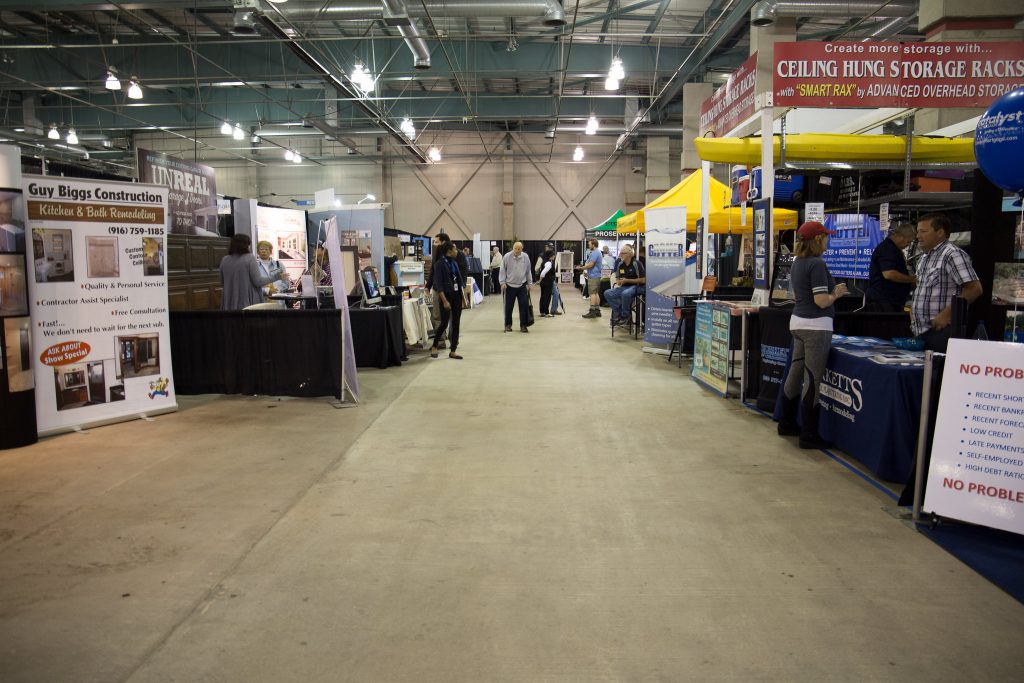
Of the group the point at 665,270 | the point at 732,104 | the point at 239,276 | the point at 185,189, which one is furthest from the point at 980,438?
the point at 185,189

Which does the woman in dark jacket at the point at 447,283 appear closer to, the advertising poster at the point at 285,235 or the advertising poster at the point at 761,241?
the advertising poster at the point at 285,235

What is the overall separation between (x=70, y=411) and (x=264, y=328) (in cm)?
176

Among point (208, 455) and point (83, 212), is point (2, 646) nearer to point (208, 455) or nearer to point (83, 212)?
point (208, 455)

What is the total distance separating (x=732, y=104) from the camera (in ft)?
22.9

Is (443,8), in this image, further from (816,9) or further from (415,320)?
(816,9)

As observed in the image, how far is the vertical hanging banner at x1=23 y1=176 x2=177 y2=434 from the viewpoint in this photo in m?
5.02

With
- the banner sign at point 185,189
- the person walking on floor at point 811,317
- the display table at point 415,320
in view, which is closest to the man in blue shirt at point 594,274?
the display table at point 415,320

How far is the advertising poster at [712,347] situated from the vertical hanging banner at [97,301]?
17.3 feet

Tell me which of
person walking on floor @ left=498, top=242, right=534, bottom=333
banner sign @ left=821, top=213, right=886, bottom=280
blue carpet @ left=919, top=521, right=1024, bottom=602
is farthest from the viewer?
person walking on floor @ left=498, top=242, right=534, bottom=333

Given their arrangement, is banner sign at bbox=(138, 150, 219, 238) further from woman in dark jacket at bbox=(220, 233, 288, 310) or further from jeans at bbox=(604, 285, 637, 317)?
jeans at bbox=(604, 285, 637, 317)

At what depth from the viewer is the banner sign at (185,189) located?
26.5ft

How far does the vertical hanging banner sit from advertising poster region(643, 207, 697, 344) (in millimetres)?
6212

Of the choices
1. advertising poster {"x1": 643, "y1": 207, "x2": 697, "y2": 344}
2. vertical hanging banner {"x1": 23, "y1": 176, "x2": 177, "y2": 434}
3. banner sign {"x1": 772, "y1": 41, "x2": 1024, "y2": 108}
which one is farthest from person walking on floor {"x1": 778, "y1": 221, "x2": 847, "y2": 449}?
vertical hanging banner {"x1": 23, "y1": 176, "x2": 177, "y2": 434}

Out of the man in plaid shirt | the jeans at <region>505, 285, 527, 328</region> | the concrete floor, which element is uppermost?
the man in plaid shirt
